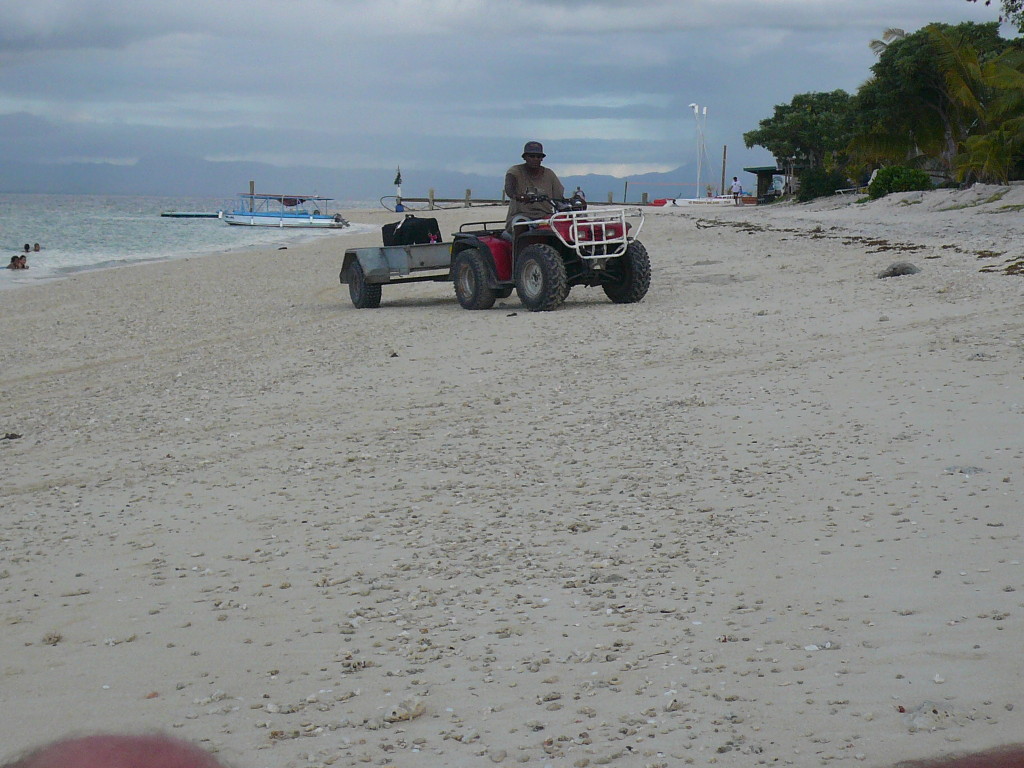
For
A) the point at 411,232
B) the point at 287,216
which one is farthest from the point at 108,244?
the point at 411,232

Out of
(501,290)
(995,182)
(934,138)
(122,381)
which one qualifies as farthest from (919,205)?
(122,381)

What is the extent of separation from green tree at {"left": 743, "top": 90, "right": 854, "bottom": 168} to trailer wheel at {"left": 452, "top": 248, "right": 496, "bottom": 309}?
1470 inches

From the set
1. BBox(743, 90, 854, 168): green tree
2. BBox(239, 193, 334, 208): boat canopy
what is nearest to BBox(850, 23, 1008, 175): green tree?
BBox(743, 90, 854, 168): green tree

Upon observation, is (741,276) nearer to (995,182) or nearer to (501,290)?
(501,290)

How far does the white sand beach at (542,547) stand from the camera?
3355 mm

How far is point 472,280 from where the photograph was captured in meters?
14.0

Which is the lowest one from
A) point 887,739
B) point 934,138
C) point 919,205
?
point 887,739

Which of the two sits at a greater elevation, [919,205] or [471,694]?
[919,205]

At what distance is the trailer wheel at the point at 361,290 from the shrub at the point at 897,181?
21.0 meters

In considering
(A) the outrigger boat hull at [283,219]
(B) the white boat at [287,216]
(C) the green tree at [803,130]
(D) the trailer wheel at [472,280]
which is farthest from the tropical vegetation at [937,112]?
(B) the white boat at [287,216]

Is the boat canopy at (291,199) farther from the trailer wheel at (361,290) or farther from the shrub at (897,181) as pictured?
the trailer wheel at (361,290)

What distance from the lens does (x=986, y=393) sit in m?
6.96

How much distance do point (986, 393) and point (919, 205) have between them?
72.0 ft

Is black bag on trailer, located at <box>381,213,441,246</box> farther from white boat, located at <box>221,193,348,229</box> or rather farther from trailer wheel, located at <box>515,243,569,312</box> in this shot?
white boat, located at <box>221,193,348,229</box>
